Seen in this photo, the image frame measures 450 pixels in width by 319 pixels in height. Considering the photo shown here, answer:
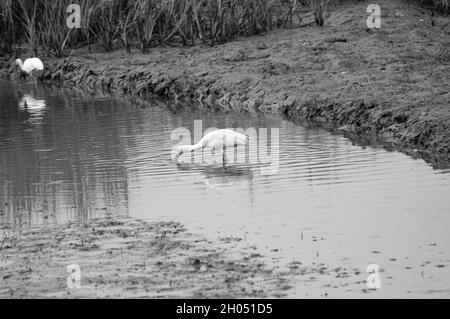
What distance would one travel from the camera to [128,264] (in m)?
7.49

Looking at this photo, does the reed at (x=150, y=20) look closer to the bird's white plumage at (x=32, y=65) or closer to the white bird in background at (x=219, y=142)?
the bird's white plumage at (x=32, y=65)

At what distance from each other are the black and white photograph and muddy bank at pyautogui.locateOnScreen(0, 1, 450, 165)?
4 cm

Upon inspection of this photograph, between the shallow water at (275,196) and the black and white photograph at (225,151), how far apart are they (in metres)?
0.03

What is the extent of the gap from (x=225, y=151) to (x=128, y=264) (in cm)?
400

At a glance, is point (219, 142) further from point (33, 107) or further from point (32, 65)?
point (32, 65)

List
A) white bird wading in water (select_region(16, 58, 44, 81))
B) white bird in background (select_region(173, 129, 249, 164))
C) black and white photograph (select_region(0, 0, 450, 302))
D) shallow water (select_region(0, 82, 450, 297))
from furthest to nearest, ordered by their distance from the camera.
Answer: white bird wading in water (select_region(16, 58, 44, 81))
white bird in background (select_region(173, 129, 249, 164))
shallow water (select_region(0, 82, 450, 297))
black and white photograph (select_region(0, 0, 450, 302))

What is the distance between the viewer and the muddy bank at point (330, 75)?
39.7 feet

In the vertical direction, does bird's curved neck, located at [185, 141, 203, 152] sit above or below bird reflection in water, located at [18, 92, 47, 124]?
below

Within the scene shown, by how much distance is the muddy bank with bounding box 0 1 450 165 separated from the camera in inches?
476

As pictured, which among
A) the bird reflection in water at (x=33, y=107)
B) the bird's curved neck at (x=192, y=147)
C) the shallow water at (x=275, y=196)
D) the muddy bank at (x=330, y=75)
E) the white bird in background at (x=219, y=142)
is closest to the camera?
the shallow water at (x=275, y=196)

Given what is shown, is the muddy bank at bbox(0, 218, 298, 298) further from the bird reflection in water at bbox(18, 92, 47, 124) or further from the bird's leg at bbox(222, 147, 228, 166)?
the bird reflection in water at bbox(18, 92, 47, 124)

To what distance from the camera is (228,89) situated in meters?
15.4

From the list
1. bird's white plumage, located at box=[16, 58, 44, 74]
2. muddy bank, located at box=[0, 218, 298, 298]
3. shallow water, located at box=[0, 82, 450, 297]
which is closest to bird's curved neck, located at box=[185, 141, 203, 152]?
shallow water, located at box=[0, 82, 450, 297]

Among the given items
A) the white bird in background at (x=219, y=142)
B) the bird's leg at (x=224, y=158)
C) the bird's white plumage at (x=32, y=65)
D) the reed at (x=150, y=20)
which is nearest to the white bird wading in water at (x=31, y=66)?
the bird's white plumage at (x=32, y=65)
